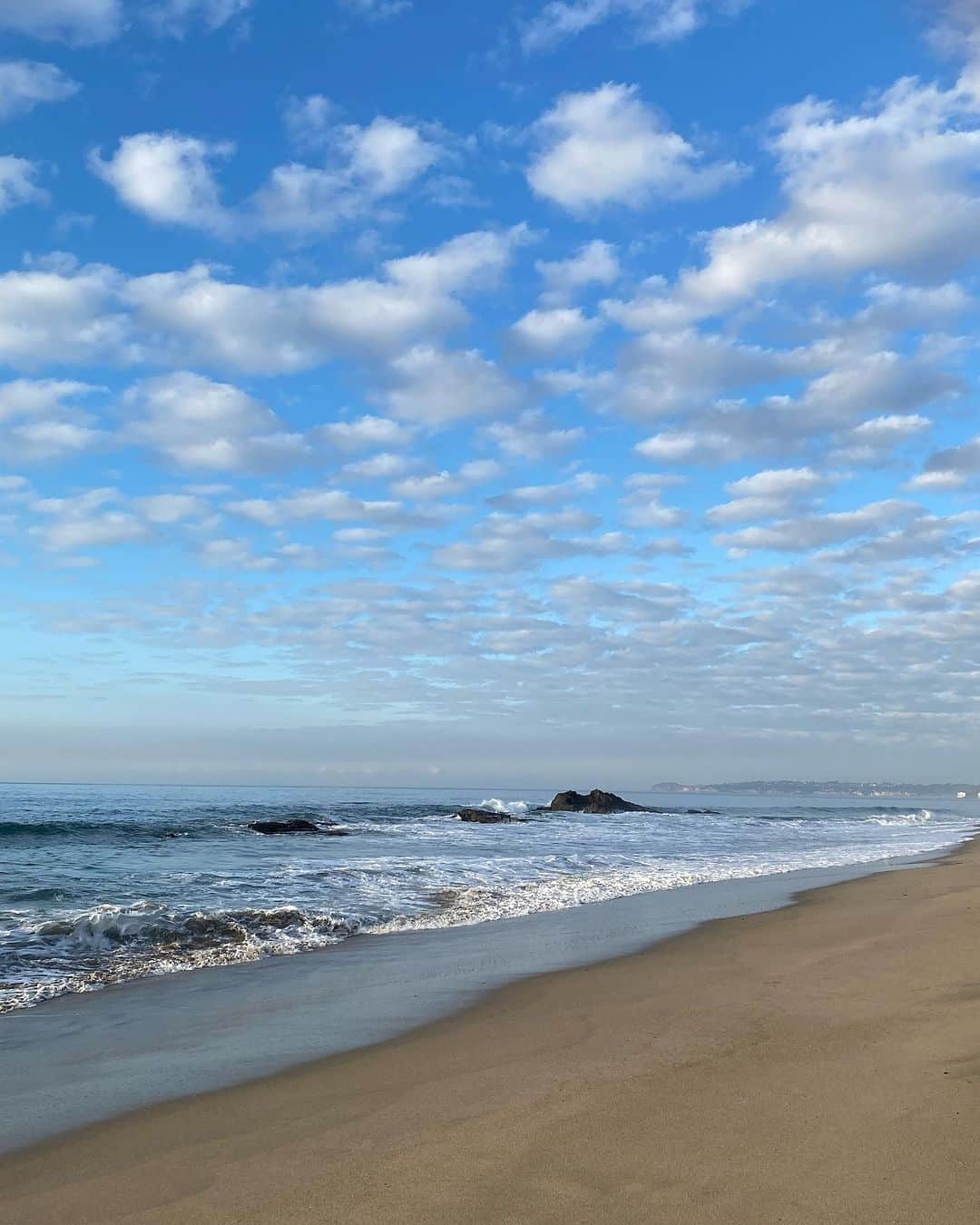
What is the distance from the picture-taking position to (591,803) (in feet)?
192

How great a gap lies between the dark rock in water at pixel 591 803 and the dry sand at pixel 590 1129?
171 ft

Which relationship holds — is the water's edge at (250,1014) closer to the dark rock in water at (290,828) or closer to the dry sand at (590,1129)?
the dry sand at (590,1129)

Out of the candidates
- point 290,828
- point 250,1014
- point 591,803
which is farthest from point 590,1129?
point 591,803

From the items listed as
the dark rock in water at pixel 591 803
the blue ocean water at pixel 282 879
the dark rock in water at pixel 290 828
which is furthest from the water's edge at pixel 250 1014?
the dark rock in water at pixel 591 803

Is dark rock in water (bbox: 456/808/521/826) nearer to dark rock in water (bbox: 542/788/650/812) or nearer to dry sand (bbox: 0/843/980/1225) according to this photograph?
dark rock in water (bbox: 542/788/650/812)

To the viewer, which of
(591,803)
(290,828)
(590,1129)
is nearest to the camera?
(590,1129)

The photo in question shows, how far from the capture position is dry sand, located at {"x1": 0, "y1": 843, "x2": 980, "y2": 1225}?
3.47 m

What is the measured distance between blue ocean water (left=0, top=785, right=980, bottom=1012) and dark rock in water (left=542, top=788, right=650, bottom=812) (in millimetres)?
23777

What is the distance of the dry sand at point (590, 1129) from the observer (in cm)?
347

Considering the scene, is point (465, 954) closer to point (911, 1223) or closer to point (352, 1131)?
point (352, 1131)

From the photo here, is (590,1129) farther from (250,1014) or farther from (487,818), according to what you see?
(487,818)

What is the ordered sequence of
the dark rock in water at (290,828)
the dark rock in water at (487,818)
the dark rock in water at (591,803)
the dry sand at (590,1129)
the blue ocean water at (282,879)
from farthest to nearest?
the dark rock in water at (591,803), the dark rock in water at (487,818), the dark rock in water at (290,828), the blue ocean water at (282,879), the dry sand at (590,1129)

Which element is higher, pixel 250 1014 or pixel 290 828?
pixel 250 1014

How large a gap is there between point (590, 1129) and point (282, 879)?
12180 mm
